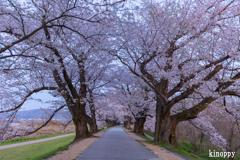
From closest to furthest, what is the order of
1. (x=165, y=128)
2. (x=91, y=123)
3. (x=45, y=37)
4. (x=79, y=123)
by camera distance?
1. (x=45, y=37)
2. (x=165, y=128)
3. (x=79, y=123)
4. (x=91, y=123)

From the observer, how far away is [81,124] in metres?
15.2

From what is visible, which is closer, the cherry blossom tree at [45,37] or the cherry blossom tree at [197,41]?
the cherry blossom tree at [45,37]

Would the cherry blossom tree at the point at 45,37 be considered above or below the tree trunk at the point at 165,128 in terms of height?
above

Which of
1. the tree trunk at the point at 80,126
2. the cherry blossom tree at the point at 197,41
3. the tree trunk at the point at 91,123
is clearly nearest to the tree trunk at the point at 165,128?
the cherry blossom tree at the point at 197,41

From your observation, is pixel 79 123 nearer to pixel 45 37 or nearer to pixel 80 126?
pixel 80 126

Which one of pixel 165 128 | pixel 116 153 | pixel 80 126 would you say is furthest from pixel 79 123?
pixel 165 128

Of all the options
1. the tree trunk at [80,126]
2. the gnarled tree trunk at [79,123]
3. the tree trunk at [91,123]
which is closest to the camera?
the gnarled tree trunk at [79,123]

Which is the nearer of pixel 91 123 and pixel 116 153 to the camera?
pixel 116 153

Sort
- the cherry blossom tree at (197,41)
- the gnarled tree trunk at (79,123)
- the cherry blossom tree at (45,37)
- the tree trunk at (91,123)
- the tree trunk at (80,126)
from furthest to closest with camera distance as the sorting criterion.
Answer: the tree trunk at (91,123) → the tree trunk at (80,126) → the gnarled tree trunk at (79,123) → the cherry blossom tree at (197,41) → the cherry blossom tree at (45,37)

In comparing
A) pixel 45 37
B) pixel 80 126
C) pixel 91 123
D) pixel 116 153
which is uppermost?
pixel 45 37

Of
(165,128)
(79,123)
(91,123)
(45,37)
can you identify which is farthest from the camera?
(91,123)

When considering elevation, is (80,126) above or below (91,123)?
below

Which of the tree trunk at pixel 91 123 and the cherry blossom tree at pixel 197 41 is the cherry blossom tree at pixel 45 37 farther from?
the tree trunk at pixel 91 123

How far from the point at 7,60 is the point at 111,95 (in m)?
15.9
